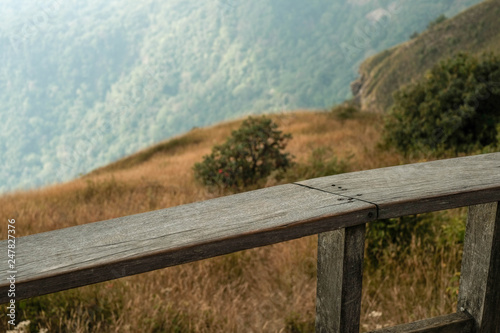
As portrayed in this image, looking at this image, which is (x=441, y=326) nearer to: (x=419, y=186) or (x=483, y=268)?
(x=483, y=268)

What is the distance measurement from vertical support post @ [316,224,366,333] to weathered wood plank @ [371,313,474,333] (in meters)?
0.20

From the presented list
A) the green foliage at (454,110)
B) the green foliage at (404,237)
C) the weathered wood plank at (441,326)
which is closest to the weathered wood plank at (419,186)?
the weathered wood plank at (441,326)

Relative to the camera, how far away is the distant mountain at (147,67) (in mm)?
112625

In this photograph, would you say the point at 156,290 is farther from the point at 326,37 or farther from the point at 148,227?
the point at 326,37

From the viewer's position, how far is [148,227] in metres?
0.94

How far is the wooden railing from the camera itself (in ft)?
2.70

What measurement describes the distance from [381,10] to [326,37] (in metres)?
28.1

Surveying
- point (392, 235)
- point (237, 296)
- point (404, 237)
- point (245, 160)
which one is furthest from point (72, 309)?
point (245, 160)

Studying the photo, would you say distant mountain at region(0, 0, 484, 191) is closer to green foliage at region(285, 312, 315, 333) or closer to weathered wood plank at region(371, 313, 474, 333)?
green foliage at region(285, 312, 315, 333)

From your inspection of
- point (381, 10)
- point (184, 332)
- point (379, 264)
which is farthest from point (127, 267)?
point (381, 10)

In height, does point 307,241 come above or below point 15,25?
below

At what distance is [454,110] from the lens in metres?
7.67

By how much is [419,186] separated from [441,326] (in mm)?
408

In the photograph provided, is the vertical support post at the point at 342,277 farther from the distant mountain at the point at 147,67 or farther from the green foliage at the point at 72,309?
the distant mountain at the point at 147,67
